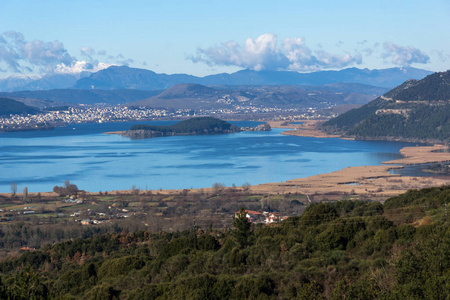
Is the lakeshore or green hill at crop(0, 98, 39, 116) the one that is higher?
green hill at crop(0, 98, 39, 116)

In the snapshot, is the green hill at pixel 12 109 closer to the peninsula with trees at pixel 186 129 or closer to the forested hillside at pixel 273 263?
the peninsula with trees at pixel 186 129

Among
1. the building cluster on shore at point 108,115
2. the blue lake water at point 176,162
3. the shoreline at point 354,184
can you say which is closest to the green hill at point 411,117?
the blue lake water at point 176,162

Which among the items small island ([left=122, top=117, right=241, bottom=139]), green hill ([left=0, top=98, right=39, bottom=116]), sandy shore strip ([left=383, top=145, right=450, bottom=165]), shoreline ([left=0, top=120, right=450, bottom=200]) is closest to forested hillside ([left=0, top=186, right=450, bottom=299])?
shoreline ([left=0, top=120, right=450, bottom=200])

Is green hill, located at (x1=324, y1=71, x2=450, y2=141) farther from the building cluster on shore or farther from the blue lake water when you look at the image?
the building cluster on shore

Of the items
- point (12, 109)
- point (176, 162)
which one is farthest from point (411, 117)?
point (12, 109)

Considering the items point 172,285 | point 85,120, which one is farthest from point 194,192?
point 85,120
